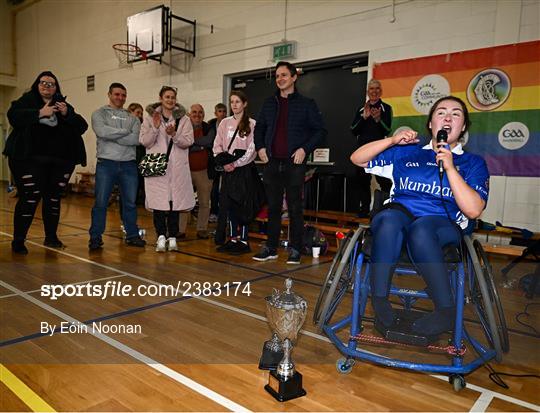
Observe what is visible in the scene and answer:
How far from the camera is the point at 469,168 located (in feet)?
5.39

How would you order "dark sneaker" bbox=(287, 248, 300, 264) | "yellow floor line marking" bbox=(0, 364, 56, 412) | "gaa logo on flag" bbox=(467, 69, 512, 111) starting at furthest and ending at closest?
"gaa logo on flag" bbox=(467, 69, 512, 111) < "dark sneaker" bbox=(287, 248, 300, 264) < "yellow floor line marking" bbox=(0, 364, 56, 412)

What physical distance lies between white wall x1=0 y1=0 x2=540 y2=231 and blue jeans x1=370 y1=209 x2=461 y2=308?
2962 mm

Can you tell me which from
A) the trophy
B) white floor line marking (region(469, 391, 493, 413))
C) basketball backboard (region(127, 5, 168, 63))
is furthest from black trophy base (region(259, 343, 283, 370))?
basketball backboard (region(127, 5, 168, 63))

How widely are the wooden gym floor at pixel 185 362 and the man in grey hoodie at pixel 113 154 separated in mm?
874

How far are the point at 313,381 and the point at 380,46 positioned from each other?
421cm

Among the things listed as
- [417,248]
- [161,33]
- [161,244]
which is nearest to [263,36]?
[161,33]

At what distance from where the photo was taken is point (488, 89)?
13.2 feet

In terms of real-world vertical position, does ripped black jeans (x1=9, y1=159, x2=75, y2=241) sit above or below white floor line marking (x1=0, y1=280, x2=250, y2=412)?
above

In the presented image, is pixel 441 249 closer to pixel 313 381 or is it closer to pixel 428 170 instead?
pixel 428 170

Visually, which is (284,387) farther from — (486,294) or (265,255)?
(265,255)

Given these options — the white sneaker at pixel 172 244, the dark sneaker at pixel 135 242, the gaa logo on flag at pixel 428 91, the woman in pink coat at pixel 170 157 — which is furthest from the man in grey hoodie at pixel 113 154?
the gaa logo on flag at pixel 428 91

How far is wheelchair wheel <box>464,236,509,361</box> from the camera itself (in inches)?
52.4

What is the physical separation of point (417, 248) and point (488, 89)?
323 cm

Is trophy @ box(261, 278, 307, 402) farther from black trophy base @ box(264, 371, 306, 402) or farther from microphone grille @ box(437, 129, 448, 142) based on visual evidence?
microphone grille @ box(437, 129, 448, 142)
